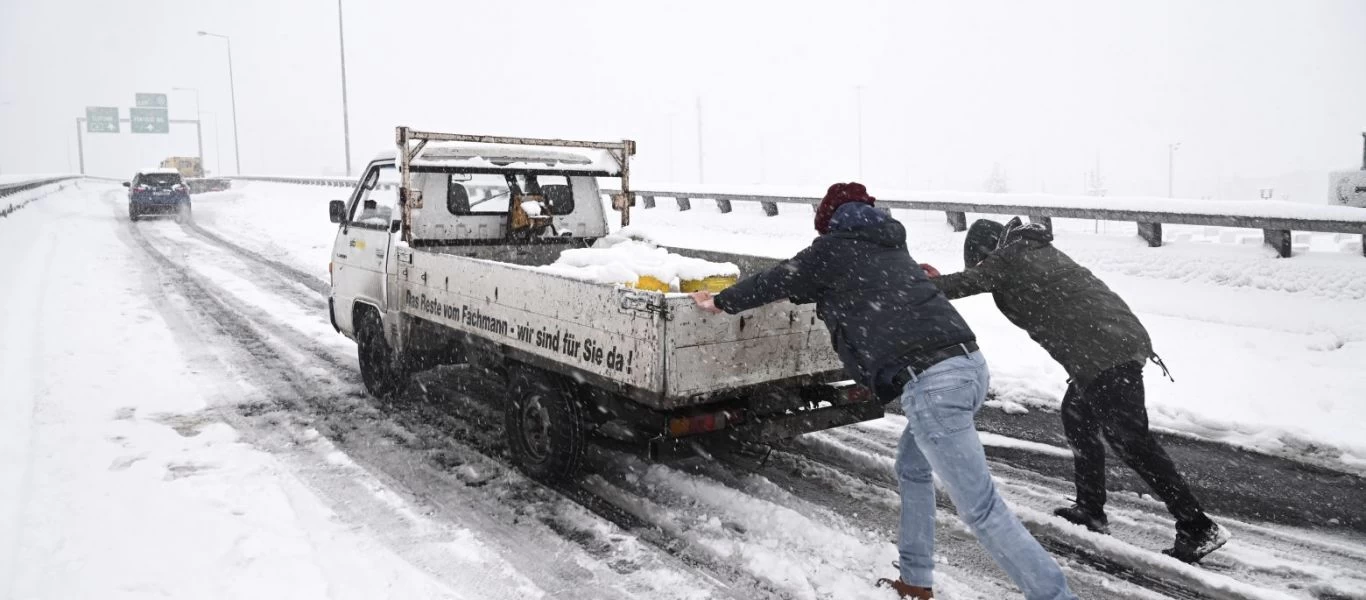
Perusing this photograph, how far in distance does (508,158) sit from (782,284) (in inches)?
157

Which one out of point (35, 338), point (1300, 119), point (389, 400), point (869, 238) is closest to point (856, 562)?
point (869, 238)

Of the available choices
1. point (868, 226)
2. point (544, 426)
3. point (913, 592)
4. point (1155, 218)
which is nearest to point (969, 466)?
point (913, 592)

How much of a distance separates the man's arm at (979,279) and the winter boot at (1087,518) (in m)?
1.30

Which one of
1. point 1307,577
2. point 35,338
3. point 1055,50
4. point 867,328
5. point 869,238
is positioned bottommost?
point 1307,577

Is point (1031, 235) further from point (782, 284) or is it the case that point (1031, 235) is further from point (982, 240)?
point (782, 284)

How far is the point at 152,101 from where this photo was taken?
69.9 m

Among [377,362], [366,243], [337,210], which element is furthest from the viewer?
[337,210]

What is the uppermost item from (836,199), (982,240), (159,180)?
(159,180)

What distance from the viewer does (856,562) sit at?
420 centimetres

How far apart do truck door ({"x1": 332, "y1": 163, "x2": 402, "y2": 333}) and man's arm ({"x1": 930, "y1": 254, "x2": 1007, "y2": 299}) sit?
4.28 metres

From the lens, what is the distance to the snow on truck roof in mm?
6832

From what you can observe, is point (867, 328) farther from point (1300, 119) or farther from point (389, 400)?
point (1300, 119)

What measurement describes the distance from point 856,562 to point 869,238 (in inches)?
63.3

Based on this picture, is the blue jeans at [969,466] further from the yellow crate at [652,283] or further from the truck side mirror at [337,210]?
the truck side mirror at [337,210]
